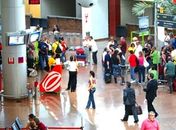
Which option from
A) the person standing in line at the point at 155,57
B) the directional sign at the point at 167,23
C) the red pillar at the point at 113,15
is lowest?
the person standing in line at the point at 155,57

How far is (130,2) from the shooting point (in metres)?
38.8

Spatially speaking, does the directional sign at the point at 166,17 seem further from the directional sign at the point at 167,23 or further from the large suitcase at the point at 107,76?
the large suitcase at the point at 107,76

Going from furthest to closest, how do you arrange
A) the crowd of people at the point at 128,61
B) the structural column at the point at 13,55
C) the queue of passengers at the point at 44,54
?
the queue of passengers at the point at 44,54 → the crowd of people at the point at 128,61 → the structural column at the point at 13,55

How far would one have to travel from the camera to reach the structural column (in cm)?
2062

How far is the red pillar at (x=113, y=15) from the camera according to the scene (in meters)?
37.2

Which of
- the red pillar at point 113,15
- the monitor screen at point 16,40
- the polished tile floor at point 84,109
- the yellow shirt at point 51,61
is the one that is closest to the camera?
the polished tile floor at point 84,109

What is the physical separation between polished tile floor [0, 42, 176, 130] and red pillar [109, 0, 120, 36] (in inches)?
559

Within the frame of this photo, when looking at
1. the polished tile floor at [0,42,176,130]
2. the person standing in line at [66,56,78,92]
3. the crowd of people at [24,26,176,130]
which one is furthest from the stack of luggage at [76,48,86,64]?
the person standing in line at [66,56,78,92]

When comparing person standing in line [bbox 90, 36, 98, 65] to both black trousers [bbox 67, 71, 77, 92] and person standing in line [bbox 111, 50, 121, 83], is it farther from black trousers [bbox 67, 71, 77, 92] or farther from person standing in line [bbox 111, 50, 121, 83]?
black trousers [bbox 67, 71, 77, 92]

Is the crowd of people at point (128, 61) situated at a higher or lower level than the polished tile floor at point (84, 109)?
higher

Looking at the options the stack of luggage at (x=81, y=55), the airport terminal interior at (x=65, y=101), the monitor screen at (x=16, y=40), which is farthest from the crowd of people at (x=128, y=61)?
the monitor screen at (x=16, y=40)

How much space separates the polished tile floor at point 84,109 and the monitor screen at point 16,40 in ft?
7.68

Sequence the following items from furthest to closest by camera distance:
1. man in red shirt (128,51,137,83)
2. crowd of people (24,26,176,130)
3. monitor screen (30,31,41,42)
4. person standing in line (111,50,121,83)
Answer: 1. person standing in line (111,50,121,83)
2. man in red shirt (128,51,137,83)
3. crowd of people (24,26,176,130)
4. monitor screen (30,31,41,42)

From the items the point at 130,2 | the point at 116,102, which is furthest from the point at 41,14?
the point at 116,102
